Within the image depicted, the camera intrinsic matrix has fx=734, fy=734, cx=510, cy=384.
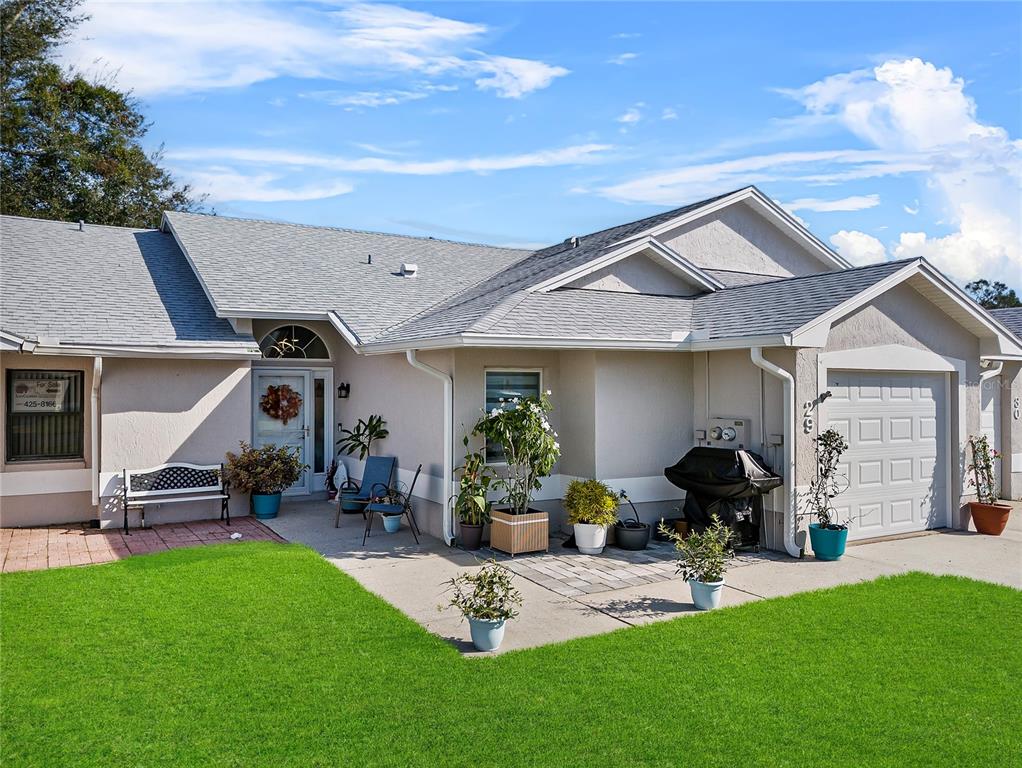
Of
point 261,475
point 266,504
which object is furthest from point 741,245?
point 266,504

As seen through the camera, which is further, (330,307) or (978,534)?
(330,307)

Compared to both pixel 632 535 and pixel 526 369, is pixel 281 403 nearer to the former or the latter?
pixel 526 369

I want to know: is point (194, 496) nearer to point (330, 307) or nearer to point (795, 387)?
point (330, 307)

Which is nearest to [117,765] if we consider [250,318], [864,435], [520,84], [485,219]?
[250,318]

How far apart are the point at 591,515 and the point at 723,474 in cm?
174

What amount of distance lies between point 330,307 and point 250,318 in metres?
1.31

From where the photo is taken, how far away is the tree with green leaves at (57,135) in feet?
75.9

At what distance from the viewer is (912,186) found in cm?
1459

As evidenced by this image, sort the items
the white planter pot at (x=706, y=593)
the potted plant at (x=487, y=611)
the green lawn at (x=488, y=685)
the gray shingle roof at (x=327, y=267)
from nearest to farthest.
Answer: the green lawn at (x=488, y=685) → the potted plant at (x=487, y=611) → the white planter pot at (x=706, y=593) → the gray shingle roof at (x=327, y=267)

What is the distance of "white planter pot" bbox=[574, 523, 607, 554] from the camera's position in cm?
935

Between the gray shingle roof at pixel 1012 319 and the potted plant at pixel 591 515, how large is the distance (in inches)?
414

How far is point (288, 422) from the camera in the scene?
42.4 feet

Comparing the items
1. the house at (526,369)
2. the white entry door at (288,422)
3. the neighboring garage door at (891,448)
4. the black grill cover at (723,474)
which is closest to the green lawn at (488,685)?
the black grill cover at (723,474)

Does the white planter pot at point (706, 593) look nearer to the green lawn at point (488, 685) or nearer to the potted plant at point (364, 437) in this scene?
the green lawn at point (488, 685)
